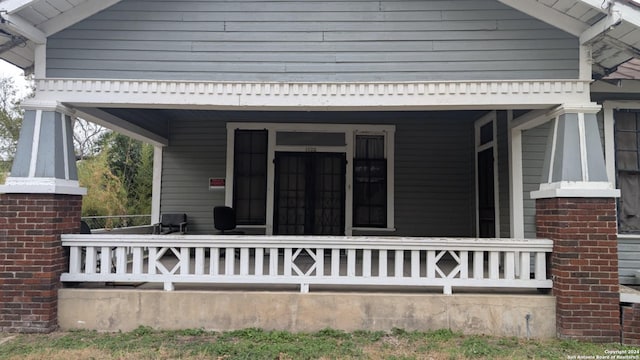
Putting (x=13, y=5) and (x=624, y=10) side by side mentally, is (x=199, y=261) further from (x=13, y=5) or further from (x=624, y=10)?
(x=624, y=10)

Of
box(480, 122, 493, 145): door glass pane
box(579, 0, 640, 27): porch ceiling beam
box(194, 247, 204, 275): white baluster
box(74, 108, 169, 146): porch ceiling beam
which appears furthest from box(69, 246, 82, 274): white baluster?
box(579, 0, 640, 27): porch ceiling beam

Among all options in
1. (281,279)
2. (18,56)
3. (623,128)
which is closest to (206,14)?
(18,56)

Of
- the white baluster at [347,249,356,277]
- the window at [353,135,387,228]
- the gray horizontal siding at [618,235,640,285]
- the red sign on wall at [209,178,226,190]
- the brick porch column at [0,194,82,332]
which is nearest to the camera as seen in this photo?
the brick porch column at [0,194,82,332]

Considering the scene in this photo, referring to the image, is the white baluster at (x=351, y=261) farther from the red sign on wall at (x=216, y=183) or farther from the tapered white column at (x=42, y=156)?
the red sign on wall at (x=216, y=183)

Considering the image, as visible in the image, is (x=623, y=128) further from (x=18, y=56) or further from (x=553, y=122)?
(x=18, y=56)

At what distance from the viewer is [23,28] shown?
416cm

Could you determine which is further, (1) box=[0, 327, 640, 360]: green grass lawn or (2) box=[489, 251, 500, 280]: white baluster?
(2) box=[489, 251, 500, 280]: white baluster

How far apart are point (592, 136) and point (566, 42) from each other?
3.30 feet

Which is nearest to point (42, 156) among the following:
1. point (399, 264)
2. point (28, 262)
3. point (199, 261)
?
point (28, 262)

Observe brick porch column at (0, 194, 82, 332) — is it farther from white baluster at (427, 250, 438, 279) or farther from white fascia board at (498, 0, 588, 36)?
white fascia board at (498, 0, 588, 36)

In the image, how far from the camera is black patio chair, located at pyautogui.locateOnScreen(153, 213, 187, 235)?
7.20 m

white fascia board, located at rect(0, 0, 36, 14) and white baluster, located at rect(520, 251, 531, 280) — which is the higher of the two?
white fascia board, located at rect(0, 0, 36, 14)

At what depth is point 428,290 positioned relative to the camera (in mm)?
4582

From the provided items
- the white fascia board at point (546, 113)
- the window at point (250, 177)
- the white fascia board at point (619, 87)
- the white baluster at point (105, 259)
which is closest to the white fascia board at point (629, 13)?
the white fascia board at point (546, 113)
